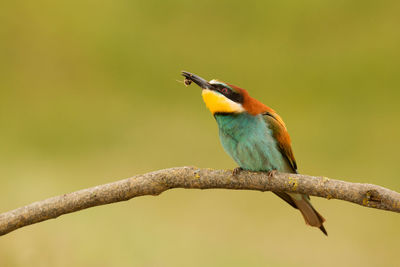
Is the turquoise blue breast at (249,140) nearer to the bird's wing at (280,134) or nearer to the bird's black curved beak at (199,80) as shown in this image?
the bird's wing at (280,134)

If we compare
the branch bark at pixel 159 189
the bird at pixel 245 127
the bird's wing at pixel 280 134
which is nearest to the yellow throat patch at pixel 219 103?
the bird at pixel 245 127

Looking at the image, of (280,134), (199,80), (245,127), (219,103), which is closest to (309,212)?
(280,134)

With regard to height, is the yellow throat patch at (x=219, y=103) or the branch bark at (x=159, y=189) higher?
the yellow throat patch at (x=219, y=103)

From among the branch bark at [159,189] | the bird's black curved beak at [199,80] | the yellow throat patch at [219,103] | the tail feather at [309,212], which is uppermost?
the bird's black curved beak at [199,80]

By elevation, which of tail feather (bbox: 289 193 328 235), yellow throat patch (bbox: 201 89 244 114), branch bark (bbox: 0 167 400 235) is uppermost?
yellow throat patch (bbox: 201 89 244 114)

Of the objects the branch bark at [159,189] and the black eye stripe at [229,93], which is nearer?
the branch bark at [159,189]

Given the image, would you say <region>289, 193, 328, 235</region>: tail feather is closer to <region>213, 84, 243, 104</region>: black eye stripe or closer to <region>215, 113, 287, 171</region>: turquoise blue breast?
<region>215, 113, 287, 171</region>: turquoise blue breast

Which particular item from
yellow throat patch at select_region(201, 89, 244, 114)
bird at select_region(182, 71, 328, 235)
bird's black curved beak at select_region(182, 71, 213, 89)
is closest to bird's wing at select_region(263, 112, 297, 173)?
bird at select_region(182, 71, 328, 235)

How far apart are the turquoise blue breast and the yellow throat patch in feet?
0.10

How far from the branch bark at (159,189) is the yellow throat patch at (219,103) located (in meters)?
0.36

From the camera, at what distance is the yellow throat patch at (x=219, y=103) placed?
72.5 inches

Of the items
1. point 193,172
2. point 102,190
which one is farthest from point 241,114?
point 102,190

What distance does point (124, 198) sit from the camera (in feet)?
5.06

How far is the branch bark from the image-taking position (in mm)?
1457
